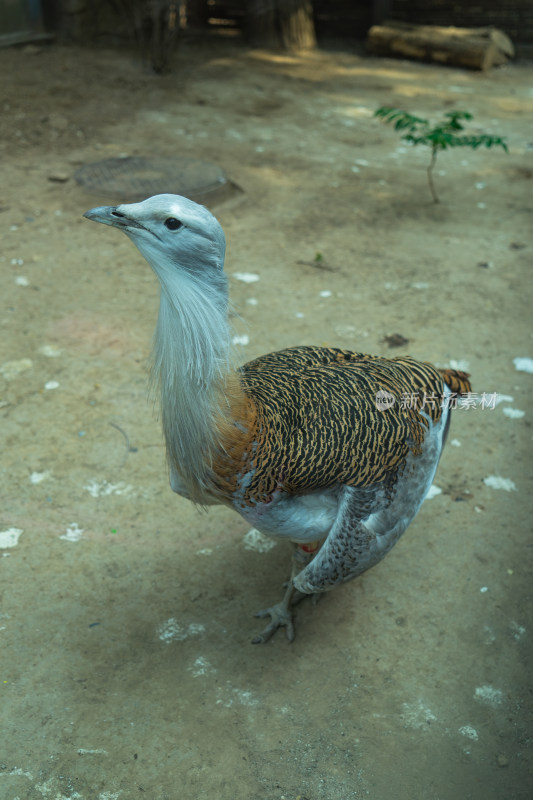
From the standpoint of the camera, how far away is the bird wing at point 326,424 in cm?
235

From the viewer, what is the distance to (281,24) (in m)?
10.6

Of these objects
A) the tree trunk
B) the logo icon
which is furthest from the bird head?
the tree trunk

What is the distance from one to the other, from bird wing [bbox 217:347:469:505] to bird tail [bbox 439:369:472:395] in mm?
123

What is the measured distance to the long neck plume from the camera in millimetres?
2061

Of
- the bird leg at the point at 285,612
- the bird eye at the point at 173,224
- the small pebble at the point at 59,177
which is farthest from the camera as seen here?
the small pebble at the point at 59,177

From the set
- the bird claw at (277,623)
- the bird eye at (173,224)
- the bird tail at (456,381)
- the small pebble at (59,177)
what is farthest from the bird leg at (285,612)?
the small pebble at (59,177)

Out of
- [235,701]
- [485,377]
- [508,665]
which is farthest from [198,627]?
[485,377]

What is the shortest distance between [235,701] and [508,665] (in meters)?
1.08

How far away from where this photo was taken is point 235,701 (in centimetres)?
260

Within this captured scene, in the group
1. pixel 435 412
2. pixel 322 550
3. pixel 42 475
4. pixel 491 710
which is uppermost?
pixel 435 412

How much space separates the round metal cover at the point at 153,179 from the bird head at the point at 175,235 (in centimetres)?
361

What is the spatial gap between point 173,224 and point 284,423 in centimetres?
79

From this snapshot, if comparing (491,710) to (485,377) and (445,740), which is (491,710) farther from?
(485,377)

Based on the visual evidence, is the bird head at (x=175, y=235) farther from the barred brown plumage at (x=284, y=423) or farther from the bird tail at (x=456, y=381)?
the bird tail at (x=456, y=381)
